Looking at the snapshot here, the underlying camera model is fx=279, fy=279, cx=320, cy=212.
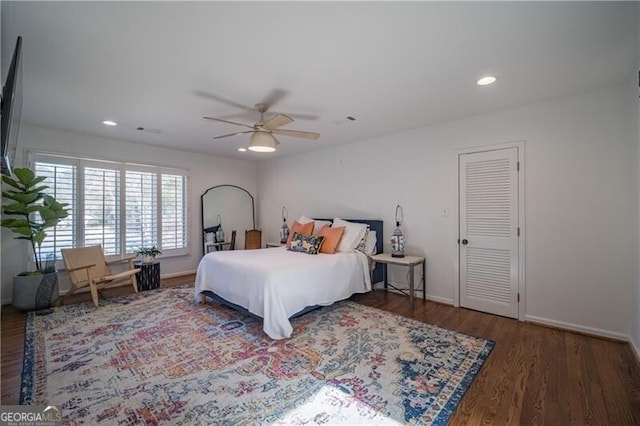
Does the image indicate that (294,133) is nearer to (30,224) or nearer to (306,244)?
(306,244)

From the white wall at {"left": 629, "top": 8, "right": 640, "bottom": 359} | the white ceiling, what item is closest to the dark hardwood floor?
the white wall at {"left": 629, "top": 8, "right": 640, "bottom": 359}

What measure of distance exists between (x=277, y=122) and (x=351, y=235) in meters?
2.11

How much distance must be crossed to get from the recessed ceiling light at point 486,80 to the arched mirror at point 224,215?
523 centimetres

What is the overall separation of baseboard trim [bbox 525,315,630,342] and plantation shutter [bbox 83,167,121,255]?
6252mm

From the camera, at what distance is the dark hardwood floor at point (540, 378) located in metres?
1.82

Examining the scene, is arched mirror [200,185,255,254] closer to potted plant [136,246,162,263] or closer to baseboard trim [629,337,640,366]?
potted plant [136,246,162,263]

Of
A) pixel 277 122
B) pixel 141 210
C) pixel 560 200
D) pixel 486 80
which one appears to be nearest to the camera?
pixel 486 80

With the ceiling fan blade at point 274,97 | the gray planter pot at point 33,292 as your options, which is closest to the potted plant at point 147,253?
the gray planter pot at point 33,292

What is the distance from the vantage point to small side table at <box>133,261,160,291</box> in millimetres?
4595

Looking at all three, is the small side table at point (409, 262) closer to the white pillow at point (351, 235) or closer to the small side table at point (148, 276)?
the white pillow at point (351, 235)

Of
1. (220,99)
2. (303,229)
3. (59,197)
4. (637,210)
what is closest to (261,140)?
(220,99)

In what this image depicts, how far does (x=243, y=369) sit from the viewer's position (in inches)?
92.6

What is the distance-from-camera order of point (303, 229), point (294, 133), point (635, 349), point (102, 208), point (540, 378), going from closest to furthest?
1. point (540, 378)
2. point (635, 349)
3. point (294, 133)
4. point (303, 229)
5. point (102, 208)

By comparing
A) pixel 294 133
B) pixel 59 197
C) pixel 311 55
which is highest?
pixel 311 55
